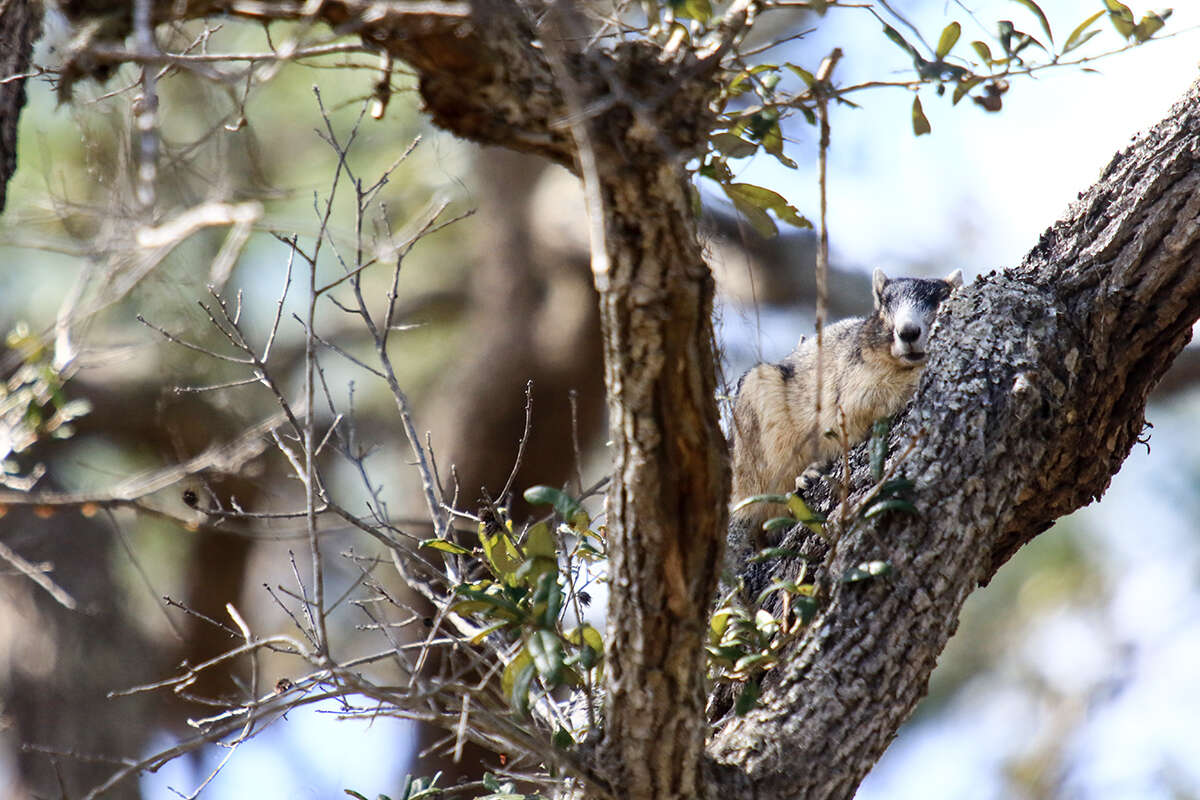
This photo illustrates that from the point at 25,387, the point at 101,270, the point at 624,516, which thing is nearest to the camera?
the point at 624,516

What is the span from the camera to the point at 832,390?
15.5ft

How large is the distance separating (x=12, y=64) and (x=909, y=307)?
3316 mm

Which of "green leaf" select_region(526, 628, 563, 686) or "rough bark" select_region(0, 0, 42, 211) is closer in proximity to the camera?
"green leaf" select_region(526, 628, 563, 686)

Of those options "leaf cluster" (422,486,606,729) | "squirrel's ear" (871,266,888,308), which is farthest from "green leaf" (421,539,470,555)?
"squirrel's ear" (871,266,888,308)

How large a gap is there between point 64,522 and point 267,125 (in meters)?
3.23

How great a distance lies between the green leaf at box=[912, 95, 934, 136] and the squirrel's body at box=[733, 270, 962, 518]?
4.88ft

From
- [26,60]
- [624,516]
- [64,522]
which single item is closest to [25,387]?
[26,60]

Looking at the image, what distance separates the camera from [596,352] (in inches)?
313

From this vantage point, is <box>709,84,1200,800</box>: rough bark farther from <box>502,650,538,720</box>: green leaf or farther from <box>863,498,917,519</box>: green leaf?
<box>502,650,538,720</box>: green leaf

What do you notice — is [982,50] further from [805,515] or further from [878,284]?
[878,284]

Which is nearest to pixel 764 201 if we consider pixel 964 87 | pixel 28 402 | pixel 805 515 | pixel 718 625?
pixel 964 87

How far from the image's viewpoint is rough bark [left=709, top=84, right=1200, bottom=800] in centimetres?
283

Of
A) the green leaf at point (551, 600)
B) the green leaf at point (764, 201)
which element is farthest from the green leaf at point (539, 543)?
the green leaf at point (764, 201)

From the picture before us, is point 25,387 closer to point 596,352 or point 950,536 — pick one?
point 950,536
